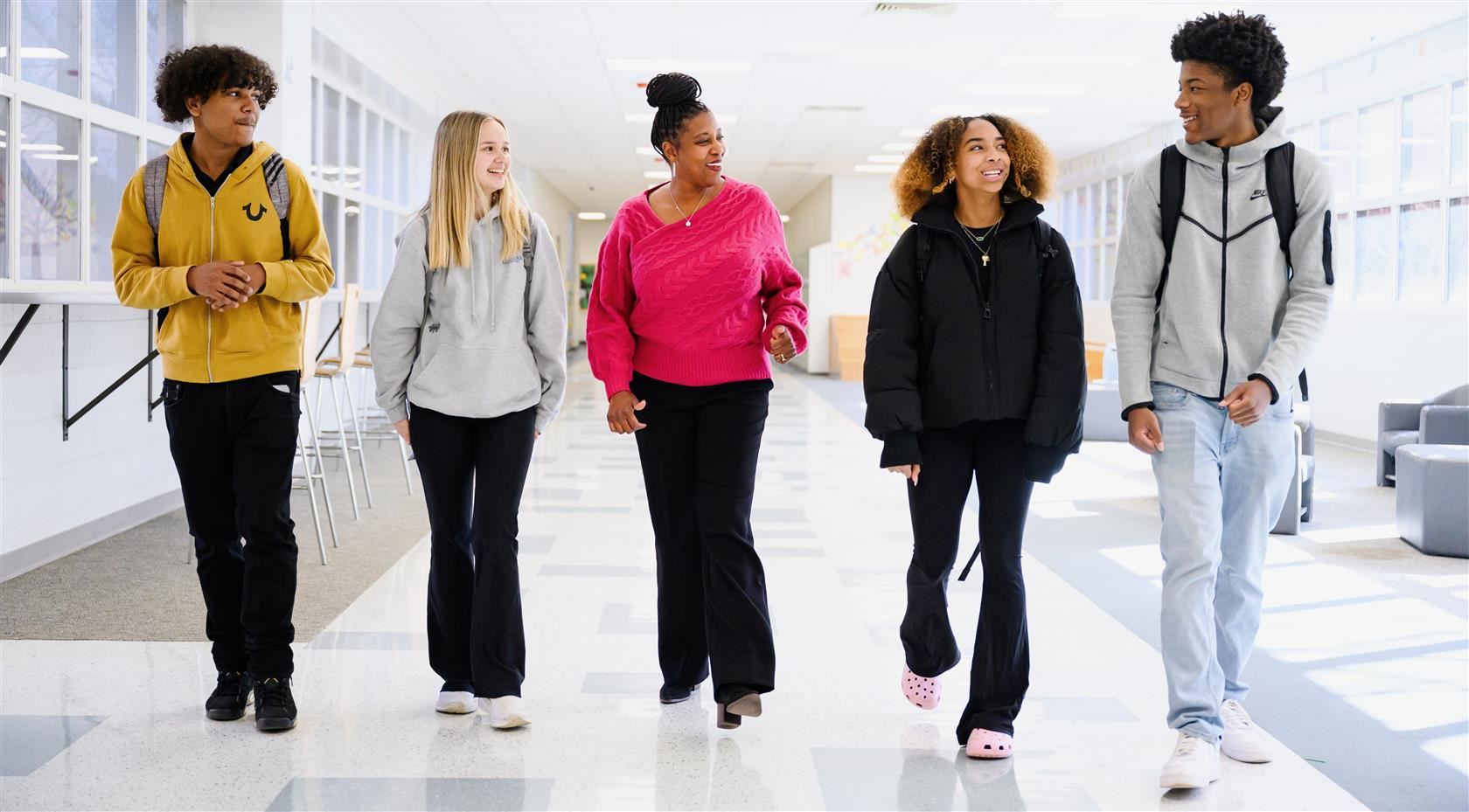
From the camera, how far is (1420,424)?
22.0ft

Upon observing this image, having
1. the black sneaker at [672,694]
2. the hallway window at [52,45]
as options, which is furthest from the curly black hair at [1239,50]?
the hallway window at [52,45]

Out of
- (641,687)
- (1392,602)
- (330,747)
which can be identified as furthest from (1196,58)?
(1392,602)

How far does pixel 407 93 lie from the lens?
10844 mm

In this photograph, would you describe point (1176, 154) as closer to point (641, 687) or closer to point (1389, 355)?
point (641, 687)

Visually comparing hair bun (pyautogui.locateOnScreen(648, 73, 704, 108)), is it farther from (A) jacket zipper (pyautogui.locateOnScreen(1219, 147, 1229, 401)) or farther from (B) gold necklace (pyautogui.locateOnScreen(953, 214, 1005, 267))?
(A) jacket zipper (pyautogui.locateOnScreen(1219, 147, 1229, 401))

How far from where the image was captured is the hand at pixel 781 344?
106 inches

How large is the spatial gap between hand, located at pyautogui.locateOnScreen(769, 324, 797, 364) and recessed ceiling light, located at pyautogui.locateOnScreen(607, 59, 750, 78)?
7702mm

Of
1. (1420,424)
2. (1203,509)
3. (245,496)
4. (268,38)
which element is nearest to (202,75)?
(245,496)

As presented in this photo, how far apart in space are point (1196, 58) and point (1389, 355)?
790 cm

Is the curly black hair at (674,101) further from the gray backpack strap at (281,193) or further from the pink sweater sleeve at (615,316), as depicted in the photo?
the gray backpack strap at (281,193)

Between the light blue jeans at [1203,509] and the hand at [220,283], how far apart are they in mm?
1961

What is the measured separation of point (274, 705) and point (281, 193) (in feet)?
3.82

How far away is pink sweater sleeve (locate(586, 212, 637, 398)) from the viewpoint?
2.73 meters

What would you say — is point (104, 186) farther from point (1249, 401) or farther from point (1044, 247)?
point (1249, 401)
